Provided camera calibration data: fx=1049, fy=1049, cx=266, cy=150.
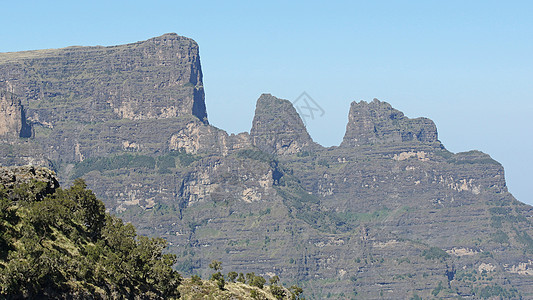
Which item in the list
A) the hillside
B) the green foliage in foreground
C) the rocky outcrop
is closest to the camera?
the green foliage in foreground

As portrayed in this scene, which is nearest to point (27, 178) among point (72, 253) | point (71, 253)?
point (72, 253)

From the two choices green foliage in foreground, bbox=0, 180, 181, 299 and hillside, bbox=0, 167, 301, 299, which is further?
hillside, bbox=0, 167, 301, 299

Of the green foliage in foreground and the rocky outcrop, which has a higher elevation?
the rocky outcrop

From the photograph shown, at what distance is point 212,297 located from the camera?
172375 mm

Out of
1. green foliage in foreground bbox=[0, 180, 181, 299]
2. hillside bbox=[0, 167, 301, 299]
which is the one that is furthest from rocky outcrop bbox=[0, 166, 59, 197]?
green foliage in foreground bbox=[0, 180, 181, 299]

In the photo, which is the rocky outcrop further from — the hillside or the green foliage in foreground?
the green foliage in foreground

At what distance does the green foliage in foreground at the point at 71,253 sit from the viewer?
133500 mm

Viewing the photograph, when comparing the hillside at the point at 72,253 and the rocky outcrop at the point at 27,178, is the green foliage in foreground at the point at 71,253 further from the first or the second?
the rocky outcrop at the point at 27,178

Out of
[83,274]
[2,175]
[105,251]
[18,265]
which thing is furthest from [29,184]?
[18,265]

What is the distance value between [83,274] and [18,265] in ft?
51.0

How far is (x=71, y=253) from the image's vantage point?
154 metres

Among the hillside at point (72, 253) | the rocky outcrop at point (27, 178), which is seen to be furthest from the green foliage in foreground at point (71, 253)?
the rocky outcrop at point (27, 178)

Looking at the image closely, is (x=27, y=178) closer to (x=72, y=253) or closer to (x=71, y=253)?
(x=72, y=253)

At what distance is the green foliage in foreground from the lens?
134 metres
